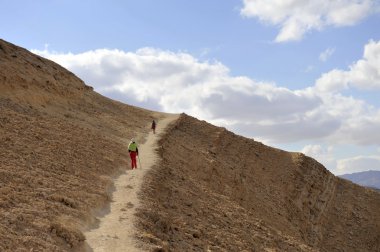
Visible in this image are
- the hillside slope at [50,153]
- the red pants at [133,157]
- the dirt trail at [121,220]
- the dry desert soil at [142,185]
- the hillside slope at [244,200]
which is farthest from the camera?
the red pants at [133,157]

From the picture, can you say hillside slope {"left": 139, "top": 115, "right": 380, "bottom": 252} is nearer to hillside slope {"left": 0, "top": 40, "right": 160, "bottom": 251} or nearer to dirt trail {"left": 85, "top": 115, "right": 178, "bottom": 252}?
dirt trail {"left": 85, "top": 115, "right": 178, "bottom": 252}

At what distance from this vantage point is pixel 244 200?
3372cm

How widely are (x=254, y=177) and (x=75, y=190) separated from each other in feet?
84.7

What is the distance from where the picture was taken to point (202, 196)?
68.9ft

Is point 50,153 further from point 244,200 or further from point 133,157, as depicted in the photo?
point 244,200

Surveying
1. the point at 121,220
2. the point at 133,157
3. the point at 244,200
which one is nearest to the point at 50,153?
the point at 133,157

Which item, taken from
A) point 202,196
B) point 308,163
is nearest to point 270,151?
point 308,163

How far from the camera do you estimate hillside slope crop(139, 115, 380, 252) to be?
15.5 meters

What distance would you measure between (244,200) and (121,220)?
21188mm

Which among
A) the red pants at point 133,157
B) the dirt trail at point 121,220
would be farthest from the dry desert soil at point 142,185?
the red pants at point 133,157

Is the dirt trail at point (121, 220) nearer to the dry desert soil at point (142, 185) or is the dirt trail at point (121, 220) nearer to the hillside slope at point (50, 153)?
the dry desert soil at point (142, 185)

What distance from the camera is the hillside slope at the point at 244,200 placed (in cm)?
1549

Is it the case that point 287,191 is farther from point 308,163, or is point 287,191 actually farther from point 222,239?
point 222,239

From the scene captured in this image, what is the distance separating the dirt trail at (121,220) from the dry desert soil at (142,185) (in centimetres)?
4
